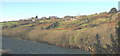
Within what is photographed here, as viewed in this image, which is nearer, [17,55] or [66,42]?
[17,55]

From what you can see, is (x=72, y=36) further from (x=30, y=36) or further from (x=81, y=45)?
(x=30, y=36)

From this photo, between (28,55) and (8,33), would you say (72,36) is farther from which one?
(28,55)

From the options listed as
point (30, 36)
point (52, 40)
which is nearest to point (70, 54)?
point (52, 40)

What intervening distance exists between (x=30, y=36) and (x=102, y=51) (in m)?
20.8

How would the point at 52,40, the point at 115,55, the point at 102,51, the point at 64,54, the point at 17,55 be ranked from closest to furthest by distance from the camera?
the point at 115,55 < the point at 102,51 < the point at 17,55 < the point at 64,54 < the point at 52,40

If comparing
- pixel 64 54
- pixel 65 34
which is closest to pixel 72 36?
pixel 65 34

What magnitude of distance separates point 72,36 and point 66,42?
1.35 m

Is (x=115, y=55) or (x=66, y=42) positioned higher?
(x=115, y=55)

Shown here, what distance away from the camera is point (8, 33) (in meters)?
29.2

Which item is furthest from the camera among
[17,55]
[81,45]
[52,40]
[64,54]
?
[52,40]

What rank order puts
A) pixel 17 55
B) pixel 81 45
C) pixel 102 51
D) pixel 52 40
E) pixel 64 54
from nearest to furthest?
pixel 102 51 → pixel 17 55 → pixel 64 54 → pixel 81 45 → pixel 52 40

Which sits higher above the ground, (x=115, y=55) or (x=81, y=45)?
(x=115, y=55)

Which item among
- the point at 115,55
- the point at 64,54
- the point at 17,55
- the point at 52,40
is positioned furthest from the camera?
the point at 52,40

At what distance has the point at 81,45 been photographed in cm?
2358
